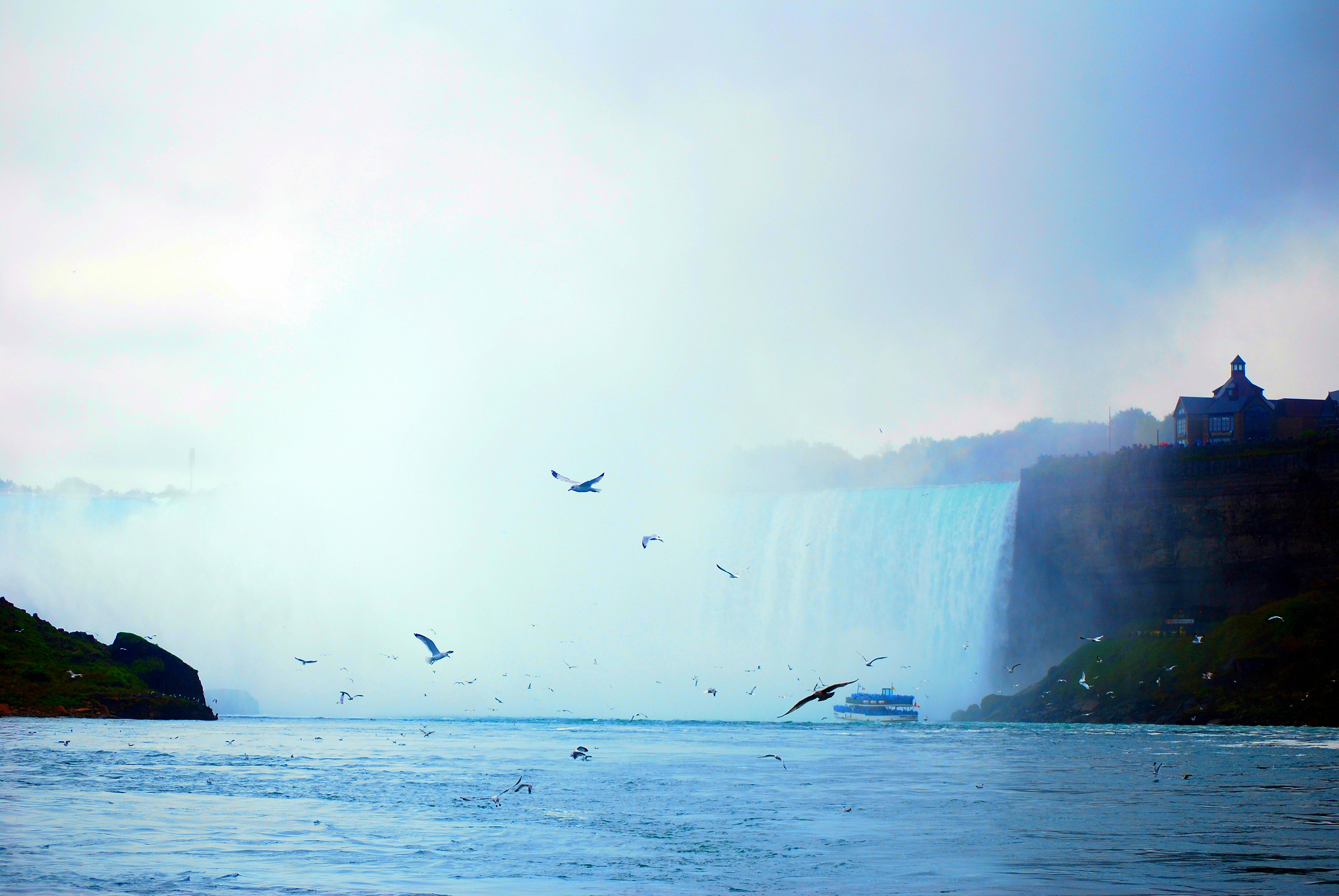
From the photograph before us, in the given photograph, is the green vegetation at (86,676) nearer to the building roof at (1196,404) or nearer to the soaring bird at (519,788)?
the soaring bird at (519,788)

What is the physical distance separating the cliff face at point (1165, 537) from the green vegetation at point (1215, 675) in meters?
2.74

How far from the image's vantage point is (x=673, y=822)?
938 inches

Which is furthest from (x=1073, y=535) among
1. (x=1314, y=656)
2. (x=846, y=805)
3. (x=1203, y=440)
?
(x=846, y=805)

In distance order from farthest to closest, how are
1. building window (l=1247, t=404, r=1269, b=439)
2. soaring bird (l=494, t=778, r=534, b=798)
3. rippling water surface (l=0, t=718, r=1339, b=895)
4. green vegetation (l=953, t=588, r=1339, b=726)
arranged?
building window (l=1247, t=404, r=1269, b=439) → green vegetation (l=953, t=588, r=1339, b=726) → soaring bird (l=494, t=778, r=534, b=798) → rippling water surface (l=0, t=718, r=1339, b=895)

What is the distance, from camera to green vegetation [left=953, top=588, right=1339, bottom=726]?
2650 inches

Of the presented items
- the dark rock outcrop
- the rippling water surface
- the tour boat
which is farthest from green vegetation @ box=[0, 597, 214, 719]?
the tour boat

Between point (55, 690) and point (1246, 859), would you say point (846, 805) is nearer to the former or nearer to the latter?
point (1246, 859)

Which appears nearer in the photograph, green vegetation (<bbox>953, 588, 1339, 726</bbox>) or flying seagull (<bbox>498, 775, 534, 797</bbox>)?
flying seagull (<bbox>498, 775, 534, 797</bbox>)

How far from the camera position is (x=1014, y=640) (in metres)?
89.0

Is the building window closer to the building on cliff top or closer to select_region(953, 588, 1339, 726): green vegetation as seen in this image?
the building on cliff top

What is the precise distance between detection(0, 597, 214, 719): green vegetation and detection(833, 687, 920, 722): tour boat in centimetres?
5617

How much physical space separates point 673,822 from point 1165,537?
69958mm

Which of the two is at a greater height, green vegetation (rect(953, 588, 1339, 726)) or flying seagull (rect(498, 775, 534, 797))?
green vegetation (rect(953, 588, 1339, 726))

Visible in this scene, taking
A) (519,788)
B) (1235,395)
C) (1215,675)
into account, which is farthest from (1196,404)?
(519,788)
